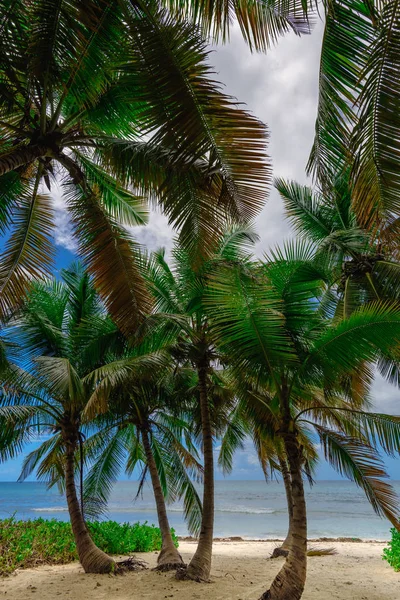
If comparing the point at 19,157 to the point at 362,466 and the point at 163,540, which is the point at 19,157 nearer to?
the point at 362,466

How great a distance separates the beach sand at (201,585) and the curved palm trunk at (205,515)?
0.30 metres

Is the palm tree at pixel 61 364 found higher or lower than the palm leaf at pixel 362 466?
higher

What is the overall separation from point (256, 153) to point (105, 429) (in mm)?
10394

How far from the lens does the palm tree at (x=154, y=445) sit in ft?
36.1

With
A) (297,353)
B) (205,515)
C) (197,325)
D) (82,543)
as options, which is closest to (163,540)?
(82,543)

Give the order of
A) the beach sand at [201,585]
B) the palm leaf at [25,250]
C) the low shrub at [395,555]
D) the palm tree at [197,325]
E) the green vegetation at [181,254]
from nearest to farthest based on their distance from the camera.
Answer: the green vegetation at [181,254], the palm leaf at [25,250], the beach sand at [201,585], the palm tree at [197,325], the low shrub at [395,555]

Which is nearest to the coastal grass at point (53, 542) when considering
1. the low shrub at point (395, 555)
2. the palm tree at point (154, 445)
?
the palm tree at point (154, 445)

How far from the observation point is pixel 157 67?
405 cm

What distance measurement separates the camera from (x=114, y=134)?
6492mm

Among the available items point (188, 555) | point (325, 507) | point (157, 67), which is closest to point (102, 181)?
point (157, 67)

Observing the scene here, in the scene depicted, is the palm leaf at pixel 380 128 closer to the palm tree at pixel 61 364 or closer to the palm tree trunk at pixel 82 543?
the palm tree at pixel 61 364

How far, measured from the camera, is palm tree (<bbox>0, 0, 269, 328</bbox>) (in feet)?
13.6

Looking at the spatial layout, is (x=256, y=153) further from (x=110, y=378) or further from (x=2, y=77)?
(x=110, y=378)

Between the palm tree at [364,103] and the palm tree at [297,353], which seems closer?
the palm tree at [364,103]
